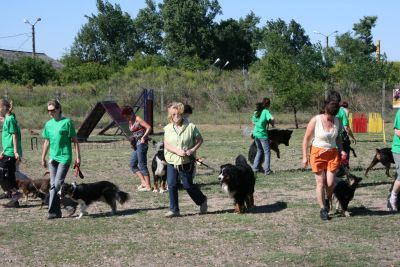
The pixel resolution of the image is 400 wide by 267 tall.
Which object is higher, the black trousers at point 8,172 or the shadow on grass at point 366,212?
the black trousers at point 8,172

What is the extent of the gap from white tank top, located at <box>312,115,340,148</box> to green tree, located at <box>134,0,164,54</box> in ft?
214

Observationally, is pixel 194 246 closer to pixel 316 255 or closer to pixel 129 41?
pixel 316 255

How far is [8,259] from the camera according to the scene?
6949 mm

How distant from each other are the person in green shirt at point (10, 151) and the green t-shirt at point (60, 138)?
1.16m

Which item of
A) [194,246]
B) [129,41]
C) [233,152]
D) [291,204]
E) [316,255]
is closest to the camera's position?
[316,255]

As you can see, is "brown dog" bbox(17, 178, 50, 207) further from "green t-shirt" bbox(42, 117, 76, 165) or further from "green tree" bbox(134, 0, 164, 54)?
"green tree" bbox(134, 0, 164, 54)

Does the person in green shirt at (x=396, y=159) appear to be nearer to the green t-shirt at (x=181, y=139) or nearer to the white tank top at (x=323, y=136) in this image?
the white tank top at (x=323, y=136)

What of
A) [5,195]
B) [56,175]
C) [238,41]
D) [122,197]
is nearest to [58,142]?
[56,175]

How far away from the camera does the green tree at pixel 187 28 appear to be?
64.8 meters

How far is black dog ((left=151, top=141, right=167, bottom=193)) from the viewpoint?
11320 mm

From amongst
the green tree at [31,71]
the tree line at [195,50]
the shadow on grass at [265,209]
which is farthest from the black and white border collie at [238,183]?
the green tree at [31,71]

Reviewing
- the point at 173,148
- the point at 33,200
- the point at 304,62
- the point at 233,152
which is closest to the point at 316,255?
the point at 173,148

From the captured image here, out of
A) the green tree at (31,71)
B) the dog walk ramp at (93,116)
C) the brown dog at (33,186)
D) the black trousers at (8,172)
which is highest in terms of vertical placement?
the green tree at (31,71)

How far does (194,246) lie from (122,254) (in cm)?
83
